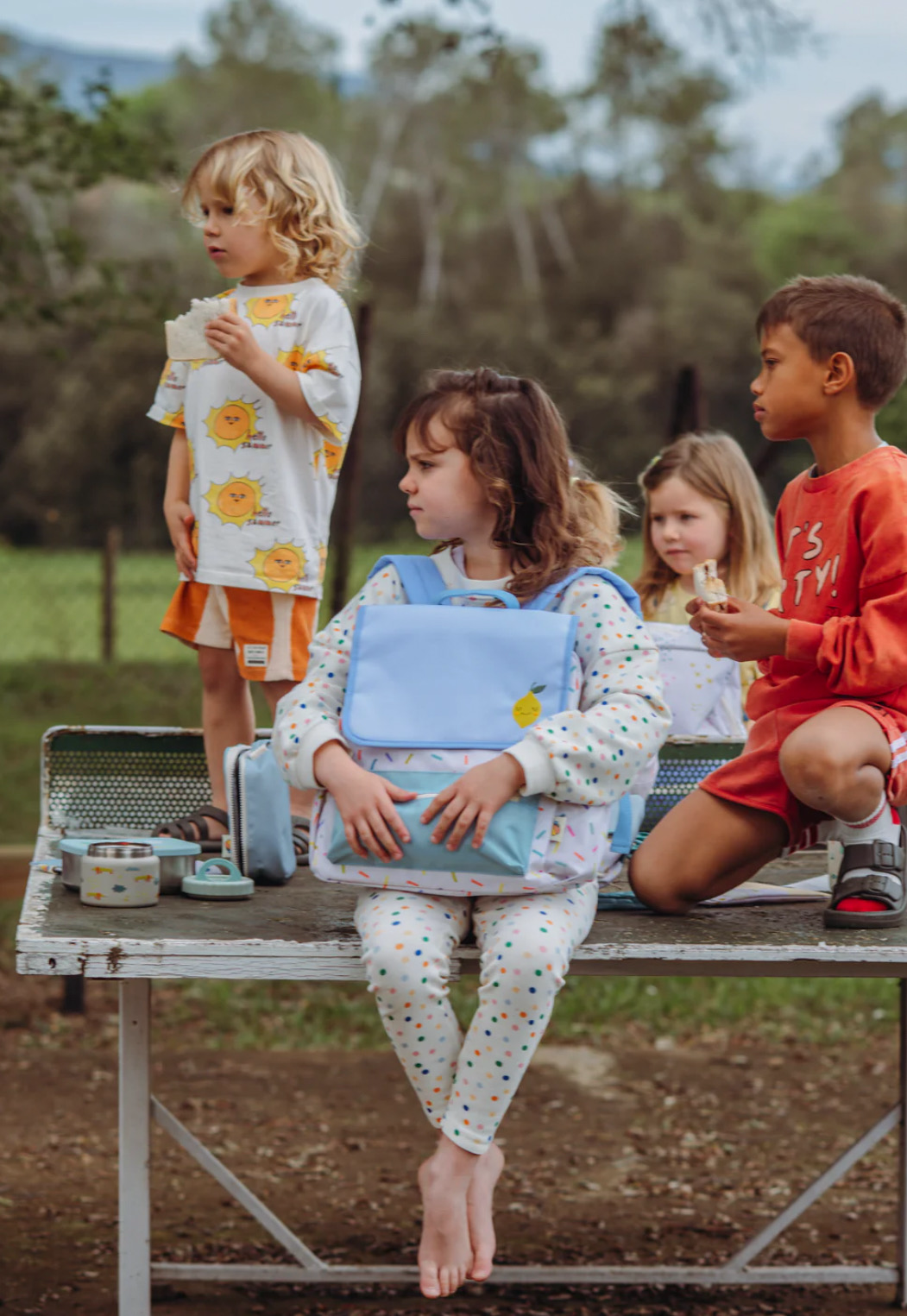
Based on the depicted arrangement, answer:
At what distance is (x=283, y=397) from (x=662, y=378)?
3239 centimetres

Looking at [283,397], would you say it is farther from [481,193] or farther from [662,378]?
[481,193]

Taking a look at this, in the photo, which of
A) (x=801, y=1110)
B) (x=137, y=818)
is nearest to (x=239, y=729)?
(x=137, y=818)

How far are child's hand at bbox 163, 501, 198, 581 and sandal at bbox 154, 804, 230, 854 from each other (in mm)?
561

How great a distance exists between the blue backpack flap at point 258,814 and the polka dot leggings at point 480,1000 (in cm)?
51

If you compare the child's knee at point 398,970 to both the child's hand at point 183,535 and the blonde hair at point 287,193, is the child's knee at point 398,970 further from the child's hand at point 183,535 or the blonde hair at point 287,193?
the blonde hair at point 287,193

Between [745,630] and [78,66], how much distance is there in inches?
301

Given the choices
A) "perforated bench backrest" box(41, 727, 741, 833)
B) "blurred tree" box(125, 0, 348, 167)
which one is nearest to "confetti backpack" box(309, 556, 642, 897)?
"perforated bench backrest" box(41, 727, 741, 833)

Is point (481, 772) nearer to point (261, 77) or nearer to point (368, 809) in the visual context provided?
point (368, 809)

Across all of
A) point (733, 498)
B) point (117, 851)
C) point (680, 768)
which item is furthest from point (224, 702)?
point (733, 498)

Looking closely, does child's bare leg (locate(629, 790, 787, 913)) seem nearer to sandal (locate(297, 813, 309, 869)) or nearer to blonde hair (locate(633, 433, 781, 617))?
sandal (locate(297, 813, 309, 869))

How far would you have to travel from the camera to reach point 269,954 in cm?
235

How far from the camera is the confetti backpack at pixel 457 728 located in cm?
243

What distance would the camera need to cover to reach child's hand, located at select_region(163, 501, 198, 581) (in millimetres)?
3504

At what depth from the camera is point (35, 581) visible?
35.8 feet
